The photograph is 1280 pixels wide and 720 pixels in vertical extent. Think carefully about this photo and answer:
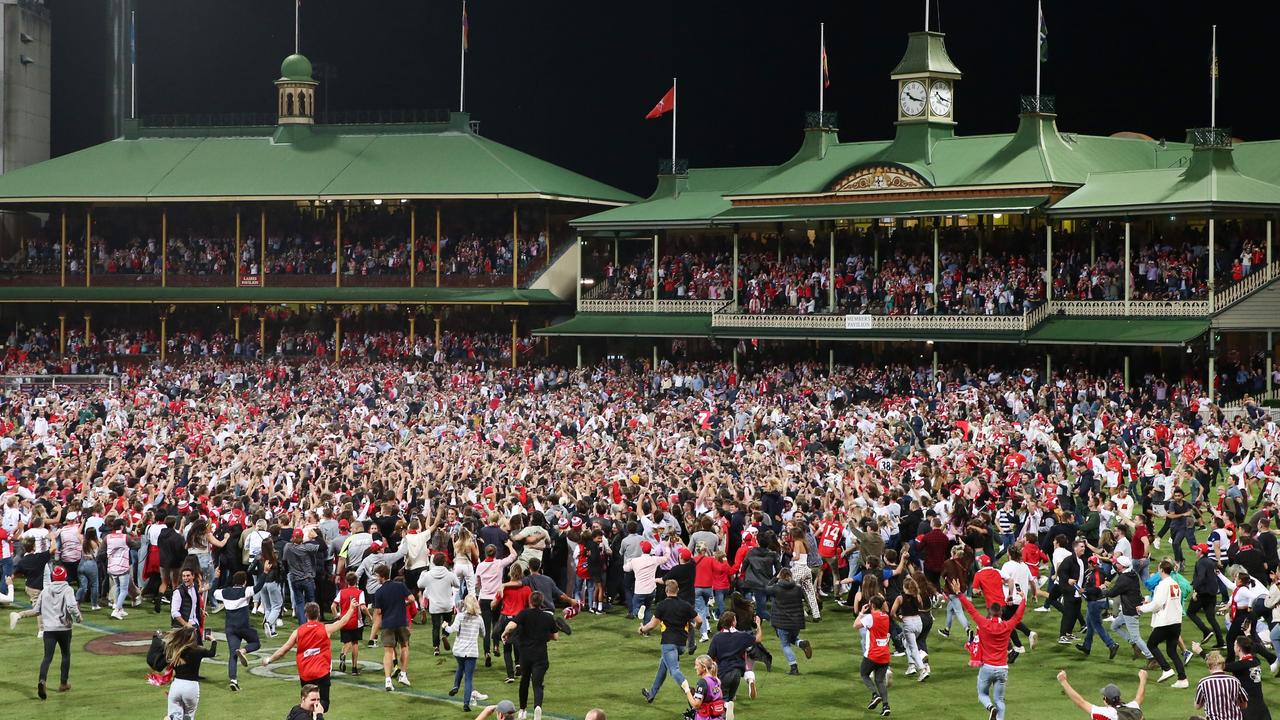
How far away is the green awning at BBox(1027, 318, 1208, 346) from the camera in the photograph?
39875mm

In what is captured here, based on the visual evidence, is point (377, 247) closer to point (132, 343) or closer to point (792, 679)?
point (132, 343)

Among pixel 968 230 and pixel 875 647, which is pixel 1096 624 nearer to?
pixel 875 647

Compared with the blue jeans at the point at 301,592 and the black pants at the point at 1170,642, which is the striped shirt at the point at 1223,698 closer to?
the black pants at the point at 1170,642

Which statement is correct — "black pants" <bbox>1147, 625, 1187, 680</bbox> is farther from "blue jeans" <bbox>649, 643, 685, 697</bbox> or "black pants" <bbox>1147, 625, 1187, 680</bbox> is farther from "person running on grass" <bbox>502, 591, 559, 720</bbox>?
"person running on grass" <bbox>502, 591, 559, 720</bbox>

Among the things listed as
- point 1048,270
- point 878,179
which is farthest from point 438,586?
point 878,179

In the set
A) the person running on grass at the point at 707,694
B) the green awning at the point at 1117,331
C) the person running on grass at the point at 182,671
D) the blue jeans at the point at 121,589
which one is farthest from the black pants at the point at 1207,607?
the green awning at the point at 1117,331

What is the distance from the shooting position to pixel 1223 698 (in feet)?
45.2

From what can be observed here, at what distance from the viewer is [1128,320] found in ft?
137

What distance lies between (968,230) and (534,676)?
3288 cm

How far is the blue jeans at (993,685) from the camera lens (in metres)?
16.4

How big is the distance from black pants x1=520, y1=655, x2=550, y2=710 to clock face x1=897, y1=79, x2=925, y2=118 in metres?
34.9

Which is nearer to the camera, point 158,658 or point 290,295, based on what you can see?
point 158,658

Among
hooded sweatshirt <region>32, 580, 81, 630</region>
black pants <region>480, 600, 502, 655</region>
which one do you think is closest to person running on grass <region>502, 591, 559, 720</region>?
black pants <region>480, 600, 502, 655</region>

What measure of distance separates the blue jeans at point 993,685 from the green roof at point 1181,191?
27.4 meters
